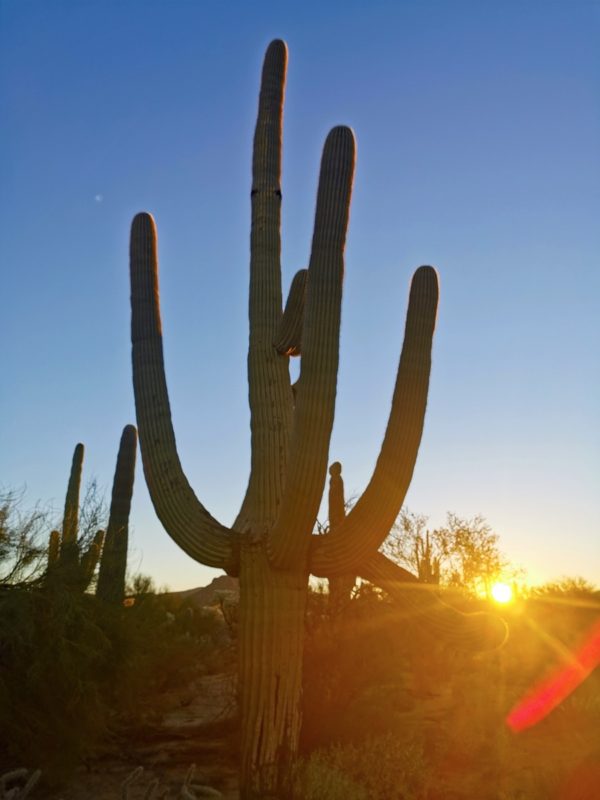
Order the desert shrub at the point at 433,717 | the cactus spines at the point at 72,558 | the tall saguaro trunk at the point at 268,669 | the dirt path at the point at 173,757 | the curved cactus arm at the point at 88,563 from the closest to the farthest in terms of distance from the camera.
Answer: the tall saguaro trunk at the point at 268,669
the desert shrub at the point at 433,717
the dirt path at the point at 173,757
the cactus spines at the point at 72,558
the curved cactus arm at the point at 88,563

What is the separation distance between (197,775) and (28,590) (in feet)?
10.4

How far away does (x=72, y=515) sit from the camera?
1427 cm

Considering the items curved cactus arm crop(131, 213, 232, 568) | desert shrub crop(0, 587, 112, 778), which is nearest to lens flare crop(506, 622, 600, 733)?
desert shrub crop(0, 587, 112, 778)

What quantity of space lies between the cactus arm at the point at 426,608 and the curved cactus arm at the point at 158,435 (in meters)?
1.79

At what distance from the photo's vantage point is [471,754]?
11164 millimetres

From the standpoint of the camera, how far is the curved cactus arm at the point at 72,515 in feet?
35.9

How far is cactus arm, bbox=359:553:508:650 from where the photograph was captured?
30.1 feet

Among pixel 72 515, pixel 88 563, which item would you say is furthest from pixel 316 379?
pixel 72 515

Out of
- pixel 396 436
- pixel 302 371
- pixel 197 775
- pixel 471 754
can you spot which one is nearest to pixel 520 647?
pixel 471 754

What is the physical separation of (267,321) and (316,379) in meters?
2.28

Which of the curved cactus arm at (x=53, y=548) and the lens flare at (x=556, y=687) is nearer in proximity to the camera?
the curved cactus arm at (x=53, y=548)

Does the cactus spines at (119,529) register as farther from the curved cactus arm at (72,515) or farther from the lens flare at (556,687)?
the lens flare at (556,687)

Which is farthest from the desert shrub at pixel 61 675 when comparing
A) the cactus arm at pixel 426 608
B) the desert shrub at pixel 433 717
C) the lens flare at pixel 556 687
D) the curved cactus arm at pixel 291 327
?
the lens flare at pixel 556 687

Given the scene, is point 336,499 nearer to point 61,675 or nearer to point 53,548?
point 53,548
